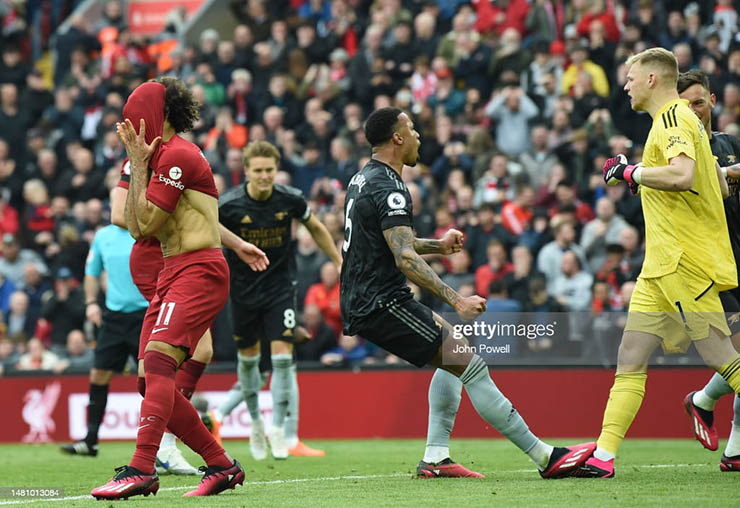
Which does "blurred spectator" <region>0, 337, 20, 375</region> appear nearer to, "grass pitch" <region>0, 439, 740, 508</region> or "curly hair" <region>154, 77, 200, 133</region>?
"grass pitch" <region>0, 439, 740, 508</region>

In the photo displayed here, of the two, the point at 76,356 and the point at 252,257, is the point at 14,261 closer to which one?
the point at 76,356

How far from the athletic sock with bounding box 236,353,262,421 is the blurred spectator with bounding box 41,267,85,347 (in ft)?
19.2

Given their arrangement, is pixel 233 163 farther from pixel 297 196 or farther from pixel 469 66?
pixel 297 196

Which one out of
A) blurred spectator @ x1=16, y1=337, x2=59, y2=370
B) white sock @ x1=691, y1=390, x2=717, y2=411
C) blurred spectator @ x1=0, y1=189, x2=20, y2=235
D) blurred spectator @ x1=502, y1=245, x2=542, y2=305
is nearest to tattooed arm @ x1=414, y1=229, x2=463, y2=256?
white sock @ x1=691, y1=390, x2=717, y2=411

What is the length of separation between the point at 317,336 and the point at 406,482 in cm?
749

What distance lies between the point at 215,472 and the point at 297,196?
14.0ft

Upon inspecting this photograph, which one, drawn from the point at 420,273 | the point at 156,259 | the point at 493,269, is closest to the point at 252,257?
the point at 156,259

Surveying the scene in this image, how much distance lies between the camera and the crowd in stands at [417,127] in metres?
15.5

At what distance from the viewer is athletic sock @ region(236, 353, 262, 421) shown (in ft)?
38.5

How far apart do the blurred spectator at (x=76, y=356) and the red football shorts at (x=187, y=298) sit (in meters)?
8.46

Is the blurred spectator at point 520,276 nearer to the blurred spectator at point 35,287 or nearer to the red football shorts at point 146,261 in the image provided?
the red football shorts at point 146,261

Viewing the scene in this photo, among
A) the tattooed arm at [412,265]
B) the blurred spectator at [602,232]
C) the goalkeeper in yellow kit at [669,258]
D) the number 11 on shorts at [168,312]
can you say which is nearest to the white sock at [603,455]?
the goalkeeper in yellow kit at [669,258]

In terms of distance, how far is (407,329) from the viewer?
773 centimetres

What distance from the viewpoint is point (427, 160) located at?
1777 cm
